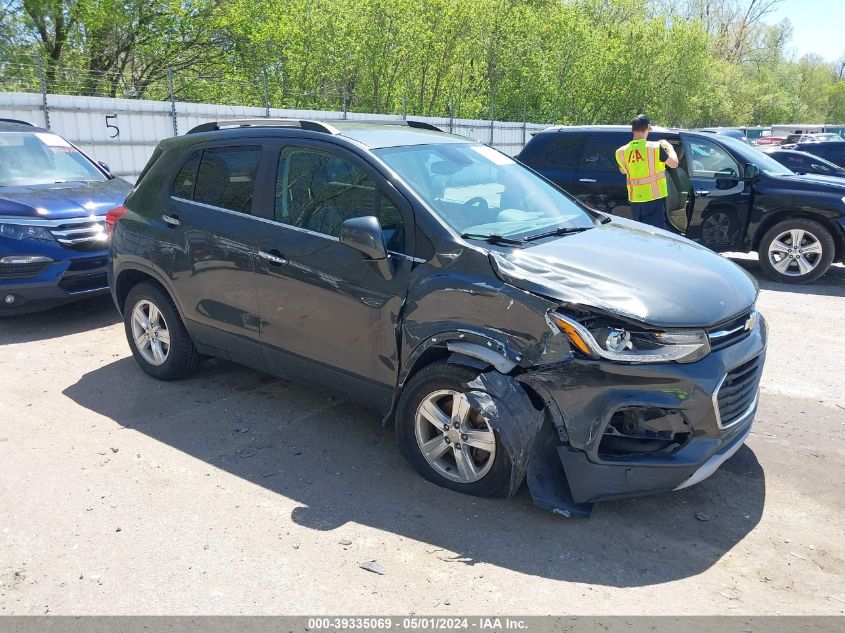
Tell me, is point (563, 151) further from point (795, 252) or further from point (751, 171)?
point (795, 252)

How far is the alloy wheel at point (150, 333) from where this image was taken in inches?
214

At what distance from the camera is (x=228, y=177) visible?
16.0 feet

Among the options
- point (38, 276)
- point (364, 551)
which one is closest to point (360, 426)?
point (364, 551)

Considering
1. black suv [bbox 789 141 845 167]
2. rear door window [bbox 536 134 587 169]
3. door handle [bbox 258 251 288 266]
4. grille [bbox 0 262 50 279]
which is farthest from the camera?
black suv [bbox 789 141 845 167]

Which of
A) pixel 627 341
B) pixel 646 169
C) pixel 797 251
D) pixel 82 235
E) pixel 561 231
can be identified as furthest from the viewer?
pixel 797 251

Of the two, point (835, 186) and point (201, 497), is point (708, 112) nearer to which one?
point (835, 186)

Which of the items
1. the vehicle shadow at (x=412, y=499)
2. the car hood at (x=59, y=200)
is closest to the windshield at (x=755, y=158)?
the vehicle shadow at (x=412, y=499)

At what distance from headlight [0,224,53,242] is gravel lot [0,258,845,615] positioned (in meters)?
2.14

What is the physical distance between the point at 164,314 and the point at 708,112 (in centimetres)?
5316

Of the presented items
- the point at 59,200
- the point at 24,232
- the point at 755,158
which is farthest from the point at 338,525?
the point at 755,158

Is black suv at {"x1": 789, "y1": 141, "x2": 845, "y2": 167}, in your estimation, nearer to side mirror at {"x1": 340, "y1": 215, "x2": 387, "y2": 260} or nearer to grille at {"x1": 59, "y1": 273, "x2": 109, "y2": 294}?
grille at {"x1": 59, "y1": 273, "x2": 109, "y2": 294}

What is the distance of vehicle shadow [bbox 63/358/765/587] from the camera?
332 centimetres

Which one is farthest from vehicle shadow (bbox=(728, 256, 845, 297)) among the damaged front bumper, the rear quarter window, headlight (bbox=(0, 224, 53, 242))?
headlight (bbox=(0, 224, 53, 242))

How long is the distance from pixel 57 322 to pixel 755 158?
857cm
